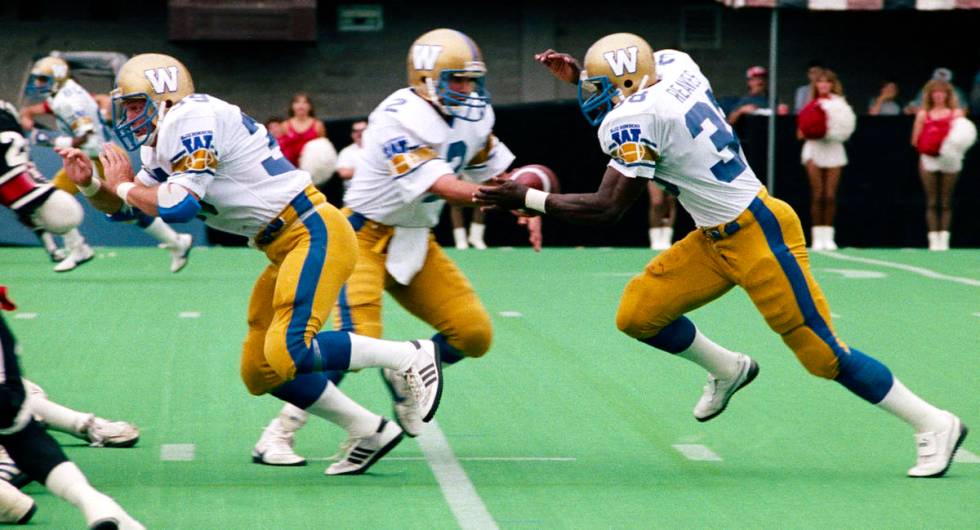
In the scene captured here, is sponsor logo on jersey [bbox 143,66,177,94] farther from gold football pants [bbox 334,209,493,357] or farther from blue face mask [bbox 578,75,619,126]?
blue face mask [bbox 578,75,619,126]

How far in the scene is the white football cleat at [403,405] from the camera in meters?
6.16

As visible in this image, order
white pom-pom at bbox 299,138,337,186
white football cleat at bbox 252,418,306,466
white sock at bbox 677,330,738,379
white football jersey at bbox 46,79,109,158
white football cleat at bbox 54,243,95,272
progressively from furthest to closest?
white pom-pom at bbox 299,138,337,186 → white football jersey at bbox 46,79,109,158 → white football cleat at bbox 54,243,95,272 → white sock at bbox 677,330,738,379 → white football cleat at bbox 252,418,306,466

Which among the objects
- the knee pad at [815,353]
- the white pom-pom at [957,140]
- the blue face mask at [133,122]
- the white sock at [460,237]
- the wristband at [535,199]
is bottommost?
the white sock at [460,237]

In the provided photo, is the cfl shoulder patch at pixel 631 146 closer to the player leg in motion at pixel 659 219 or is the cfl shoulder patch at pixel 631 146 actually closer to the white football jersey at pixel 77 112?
the white football jersey at pixel 77 112

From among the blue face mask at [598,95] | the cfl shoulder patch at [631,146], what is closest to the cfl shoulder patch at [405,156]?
the blue face mask at [598,95]

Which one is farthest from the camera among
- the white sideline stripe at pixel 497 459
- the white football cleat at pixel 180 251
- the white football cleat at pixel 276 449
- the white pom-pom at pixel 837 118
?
the white pom-pom at pixel 837 118

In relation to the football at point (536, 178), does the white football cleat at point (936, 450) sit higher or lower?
lower

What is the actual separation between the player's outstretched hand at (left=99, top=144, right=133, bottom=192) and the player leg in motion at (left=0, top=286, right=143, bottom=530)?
1118 millimetres

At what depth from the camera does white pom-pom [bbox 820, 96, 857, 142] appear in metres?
16.2

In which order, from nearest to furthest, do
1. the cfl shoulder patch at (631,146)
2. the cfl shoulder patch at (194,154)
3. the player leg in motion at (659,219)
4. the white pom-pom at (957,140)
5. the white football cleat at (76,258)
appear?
the cfl shoulder patch at (194,154) → the cfl shoulder patch at (631,146) → the white football cleat at (76,258) → the white pom-pom at (957,140) → the player leg in motion at (659,219)

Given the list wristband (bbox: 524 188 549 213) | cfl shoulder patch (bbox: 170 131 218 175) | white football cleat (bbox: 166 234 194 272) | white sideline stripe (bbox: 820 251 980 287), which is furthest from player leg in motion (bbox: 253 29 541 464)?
white sideline stripe (bbox: 820 251 980 287)

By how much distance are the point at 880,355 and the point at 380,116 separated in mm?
4128

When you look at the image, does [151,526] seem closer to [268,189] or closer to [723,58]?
[268,189]

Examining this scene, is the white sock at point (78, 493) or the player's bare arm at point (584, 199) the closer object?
the white sock at point (78, 493)
